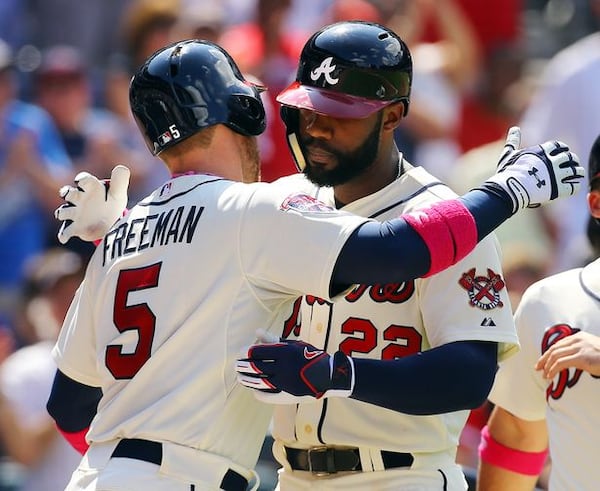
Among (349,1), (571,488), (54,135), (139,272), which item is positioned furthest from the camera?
(349,1)

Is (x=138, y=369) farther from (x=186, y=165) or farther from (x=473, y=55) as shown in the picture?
(x=473, y=55)

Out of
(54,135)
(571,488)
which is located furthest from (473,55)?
(571,488)

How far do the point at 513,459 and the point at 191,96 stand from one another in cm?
157

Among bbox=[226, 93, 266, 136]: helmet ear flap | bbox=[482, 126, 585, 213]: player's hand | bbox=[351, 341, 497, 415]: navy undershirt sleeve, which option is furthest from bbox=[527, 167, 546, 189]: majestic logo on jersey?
bbox=[226, 93, 266, 136]: helmet ear flap

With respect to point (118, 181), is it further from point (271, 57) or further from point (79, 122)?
point (79, 122)

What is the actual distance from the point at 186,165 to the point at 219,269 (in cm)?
38

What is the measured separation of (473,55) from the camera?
29.9 ft

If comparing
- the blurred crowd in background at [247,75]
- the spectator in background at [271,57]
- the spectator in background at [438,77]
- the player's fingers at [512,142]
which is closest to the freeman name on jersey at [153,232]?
the player's fingers at [512,142]

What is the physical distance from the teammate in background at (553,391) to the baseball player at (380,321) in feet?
0.72

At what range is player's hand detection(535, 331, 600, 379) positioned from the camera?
375 cm

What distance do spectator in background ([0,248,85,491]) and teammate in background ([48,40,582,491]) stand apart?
276 cm

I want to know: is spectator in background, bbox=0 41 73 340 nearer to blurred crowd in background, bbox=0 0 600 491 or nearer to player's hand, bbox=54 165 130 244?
blurred crowd in background, bbox=0 0 600 491

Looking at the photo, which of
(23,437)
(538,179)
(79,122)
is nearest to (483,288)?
(538,179)

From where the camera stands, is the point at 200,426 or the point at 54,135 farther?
the point at 54,135
